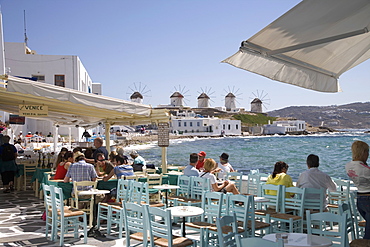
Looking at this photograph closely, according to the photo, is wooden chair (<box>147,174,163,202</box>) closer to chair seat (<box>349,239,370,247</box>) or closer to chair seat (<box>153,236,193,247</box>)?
chair seat (<box>153,236,193,247</box>)

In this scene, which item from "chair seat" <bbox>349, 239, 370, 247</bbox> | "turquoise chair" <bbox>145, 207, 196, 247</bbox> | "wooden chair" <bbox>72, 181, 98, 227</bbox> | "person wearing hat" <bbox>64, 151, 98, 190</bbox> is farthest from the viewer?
"person wearing hat" <bbox>64, 151, 98, 190</bbox>

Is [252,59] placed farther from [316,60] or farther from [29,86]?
[29,86]

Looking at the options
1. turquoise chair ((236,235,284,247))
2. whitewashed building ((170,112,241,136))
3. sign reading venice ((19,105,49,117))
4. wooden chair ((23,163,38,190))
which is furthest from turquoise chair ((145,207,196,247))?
whitewashed building ((170,112,241,136))

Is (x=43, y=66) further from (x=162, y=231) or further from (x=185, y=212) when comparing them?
(x=162, y=231)

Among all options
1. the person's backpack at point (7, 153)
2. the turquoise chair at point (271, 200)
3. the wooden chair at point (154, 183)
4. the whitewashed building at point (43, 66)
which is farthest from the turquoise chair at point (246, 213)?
the whitewashed building at point (43, 66)

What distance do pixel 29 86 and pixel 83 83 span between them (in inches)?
1166

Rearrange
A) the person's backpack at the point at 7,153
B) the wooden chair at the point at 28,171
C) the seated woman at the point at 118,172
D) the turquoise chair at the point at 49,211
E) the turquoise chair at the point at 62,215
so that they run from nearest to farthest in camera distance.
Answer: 1. the turquoise chair at the point at 62,215
2. the turquoise chair at the point at 49,211
3. the seated woman at the point at 118,172
4. the person's backpack at the point at 7,153
5. the wooden chair at the point at 28,171

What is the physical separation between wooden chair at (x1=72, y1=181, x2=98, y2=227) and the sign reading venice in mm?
2660

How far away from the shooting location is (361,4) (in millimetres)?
3309

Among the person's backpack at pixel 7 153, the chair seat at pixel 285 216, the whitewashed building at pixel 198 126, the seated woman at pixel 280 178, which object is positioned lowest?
the chair seat at pixel 285 216

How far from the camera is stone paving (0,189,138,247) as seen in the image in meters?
6.24

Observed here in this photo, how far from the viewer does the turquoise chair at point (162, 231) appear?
428 cm

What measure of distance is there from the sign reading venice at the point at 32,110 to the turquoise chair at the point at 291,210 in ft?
19.1

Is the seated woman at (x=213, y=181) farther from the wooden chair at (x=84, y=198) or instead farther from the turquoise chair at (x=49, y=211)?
the turquoise chair at (x=49, y=211)
